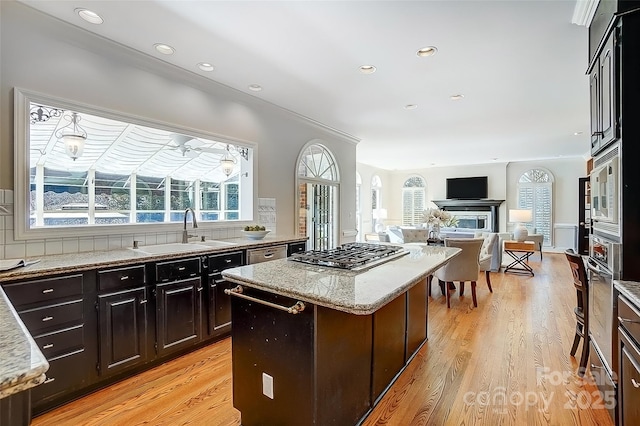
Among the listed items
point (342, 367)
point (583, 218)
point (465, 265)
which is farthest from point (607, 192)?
point (583, 218)

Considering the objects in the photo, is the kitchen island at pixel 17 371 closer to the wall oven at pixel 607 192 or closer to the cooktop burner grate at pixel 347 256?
the cooktop burner grate at pixel 347 256

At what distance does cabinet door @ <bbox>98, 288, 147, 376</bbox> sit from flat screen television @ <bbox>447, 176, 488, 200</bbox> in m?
9.77

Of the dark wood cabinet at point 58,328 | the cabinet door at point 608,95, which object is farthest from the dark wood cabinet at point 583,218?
the dark wood cabinet at point 58,328

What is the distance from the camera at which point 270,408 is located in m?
1.72

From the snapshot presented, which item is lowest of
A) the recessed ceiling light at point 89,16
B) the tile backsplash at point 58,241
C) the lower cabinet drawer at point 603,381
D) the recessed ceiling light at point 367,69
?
the lower cabinet drawer at point 603,381

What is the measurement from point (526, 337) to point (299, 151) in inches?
145

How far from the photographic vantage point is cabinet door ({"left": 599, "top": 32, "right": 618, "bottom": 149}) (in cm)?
176

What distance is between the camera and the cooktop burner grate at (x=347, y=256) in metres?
2.05

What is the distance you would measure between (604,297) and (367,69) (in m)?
2.66

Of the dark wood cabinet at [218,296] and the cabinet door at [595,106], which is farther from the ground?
the cabinet door at [595,106]

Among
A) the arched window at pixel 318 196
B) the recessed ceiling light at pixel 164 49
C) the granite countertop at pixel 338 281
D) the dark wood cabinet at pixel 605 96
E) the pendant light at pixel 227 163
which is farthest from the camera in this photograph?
the arched window at pixel 318 196

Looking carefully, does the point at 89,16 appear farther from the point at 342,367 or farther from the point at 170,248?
the point at 342,367

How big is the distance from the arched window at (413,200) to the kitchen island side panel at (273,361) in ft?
32.6

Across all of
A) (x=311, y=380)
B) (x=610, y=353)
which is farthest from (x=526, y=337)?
(x=311, y=380)
